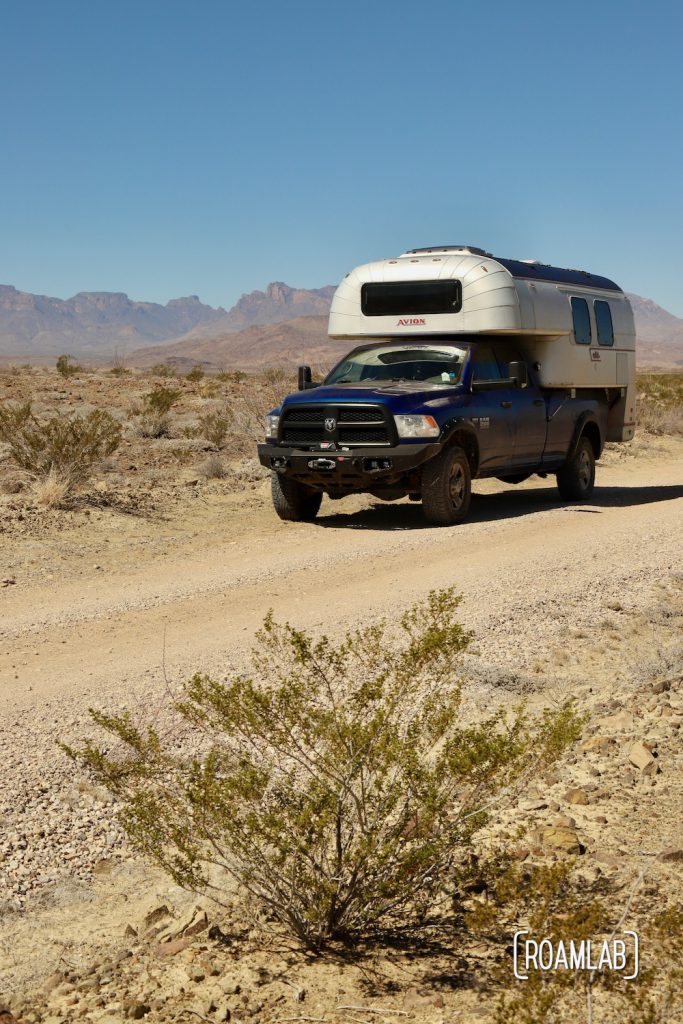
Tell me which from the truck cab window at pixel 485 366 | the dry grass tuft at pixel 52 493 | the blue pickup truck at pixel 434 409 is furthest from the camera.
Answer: the truck cab window at pixel 485 366

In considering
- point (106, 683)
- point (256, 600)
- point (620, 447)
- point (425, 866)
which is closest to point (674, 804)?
point (425, 866)

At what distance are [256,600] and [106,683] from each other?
2.41m

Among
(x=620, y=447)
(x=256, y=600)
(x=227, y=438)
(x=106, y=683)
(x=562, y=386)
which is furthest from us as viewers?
(x=620, y=447)

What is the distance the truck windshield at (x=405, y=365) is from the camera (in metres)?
13.0

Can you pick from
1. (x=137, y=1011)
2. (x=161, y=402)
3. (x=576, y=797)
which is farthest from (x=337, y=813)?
(x=161, y=402)

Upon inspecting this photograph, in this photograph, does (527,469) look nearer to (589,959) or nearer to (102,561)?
(102,561)

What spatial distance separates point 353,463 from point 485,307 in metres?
2.72

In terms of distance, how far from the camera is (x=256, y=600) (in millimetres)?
8883

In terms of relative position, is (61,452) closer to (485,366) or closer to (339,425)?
(339,425)

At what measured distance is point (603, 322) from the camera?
15664mm

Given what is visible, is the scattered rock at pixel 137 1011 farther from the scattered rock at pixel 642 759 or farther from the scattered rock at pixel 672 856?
the scattered rock at pixel 642 759

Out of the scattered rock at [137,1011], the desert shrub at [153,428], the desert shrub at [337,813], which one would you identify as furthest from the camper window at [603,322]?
the scattered rock at [137,1011]

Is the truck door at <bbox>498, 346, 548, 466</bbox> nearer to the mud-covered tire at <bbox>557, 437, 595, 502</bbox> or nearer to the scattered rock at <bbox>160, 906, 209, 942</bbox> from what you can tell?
the mud-covered tire at <bbox>557, 437, 595, 502</bbox>

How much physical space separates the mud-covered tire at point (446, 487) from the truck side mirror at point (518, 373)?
1.30 meters
